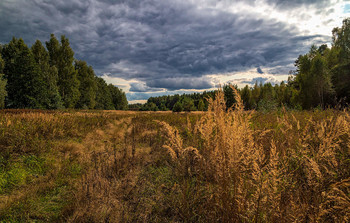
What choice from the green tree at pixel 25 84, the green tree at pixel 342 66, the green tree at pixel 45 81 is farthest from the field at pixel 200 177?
the green tree at pixel 342 66

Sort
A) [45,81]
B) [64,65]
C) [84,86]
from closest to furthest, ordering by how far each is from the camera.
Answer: [45,81]
[64,65]
[84,86]

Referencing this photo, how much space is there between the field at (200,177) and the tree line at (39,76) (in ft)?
75.5

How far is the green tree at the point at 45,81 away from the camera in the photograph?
23703mm

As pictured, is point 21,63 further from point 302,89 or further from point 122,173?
point 302,89

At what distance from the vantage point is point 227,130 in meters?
1.83

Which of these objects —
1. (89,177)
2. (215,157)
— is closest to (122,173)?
(89,177)

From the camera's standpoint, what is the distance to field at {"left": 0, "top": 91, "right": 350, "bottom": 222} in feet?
4.97

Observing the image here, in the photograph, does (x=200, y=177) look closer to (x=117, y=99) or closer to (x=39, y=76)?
(x=39, y=76)

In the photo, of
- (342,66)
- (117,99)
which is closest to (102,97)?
(117,99)

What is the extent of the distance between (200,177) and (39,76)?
30161 millimetres

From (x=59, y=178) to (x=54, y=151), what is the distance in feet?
6.43

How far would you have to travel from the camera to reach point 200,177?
2.71m

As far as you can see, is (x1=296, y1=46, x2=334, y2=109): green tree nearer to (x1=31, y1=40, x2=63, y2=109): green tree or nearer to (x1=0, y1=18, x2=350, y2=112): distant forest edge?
(x1=0, y1=18, x2=350, y2=112): distant forest edge

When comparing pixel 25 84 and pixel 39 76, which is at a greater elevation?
pixel 39 76
